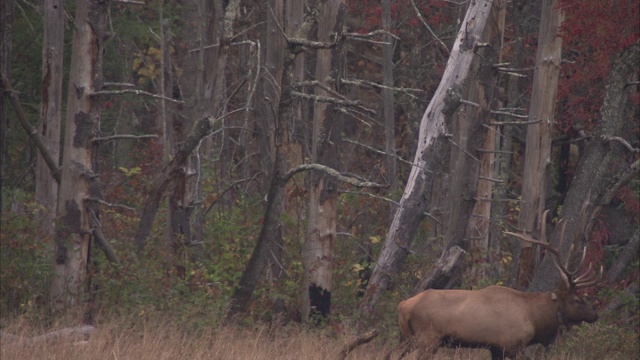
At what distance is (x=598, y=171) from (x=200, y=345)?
19.2 ft

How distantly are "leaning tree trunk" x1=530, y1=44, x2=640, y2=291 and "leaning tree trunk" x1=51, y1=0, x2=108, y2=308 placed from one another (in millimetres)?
5979

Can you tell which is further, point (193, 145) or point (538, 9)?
point (538, 9)

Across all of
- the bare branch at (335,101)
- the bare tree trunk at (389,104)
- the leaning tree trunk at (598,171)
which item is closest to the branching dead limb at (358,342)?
the bare branch at (335,101)

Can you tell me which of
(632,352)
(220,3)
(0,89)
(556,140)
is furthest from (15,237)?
(556,140)

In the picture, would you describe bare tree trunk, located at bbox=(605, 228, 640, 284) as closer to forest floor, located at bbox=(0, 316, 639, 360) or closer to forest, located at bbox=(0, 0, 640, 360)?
forest, located at bbox=(0, 0, 640, 360)

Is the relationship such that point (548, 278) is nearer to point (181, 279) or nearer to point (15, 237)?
point (181, 279)

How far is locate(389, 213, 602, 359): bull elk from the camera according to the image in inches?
453

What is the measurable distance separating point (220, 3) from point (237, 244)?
131 inches

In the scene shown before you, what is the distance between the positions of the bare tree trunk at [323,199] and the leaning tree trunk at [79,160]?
3.34 meters

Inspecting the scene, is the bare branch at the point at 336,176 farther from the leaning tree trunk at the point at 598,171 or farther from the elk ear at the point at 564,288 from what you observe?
the leaning tree trunk at the point at 598,171

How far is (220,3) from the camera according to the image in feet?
45.9

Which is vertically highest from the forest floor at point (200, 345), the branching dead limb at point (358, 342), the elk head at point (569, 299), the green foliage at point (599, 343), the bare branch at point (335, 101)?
the bare branch at point (335, 101)

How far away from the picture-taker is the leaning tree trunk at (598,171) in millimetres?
13164

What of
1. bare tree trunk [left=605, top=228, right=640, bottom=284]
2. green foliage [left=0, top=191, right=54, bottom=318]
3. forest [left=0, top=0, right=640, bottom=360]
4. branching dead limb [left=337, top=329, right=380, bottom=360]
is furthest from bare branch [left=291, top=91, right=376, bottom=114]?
bare tree trunk [left=605, top=228, right=640, bottom=284]
